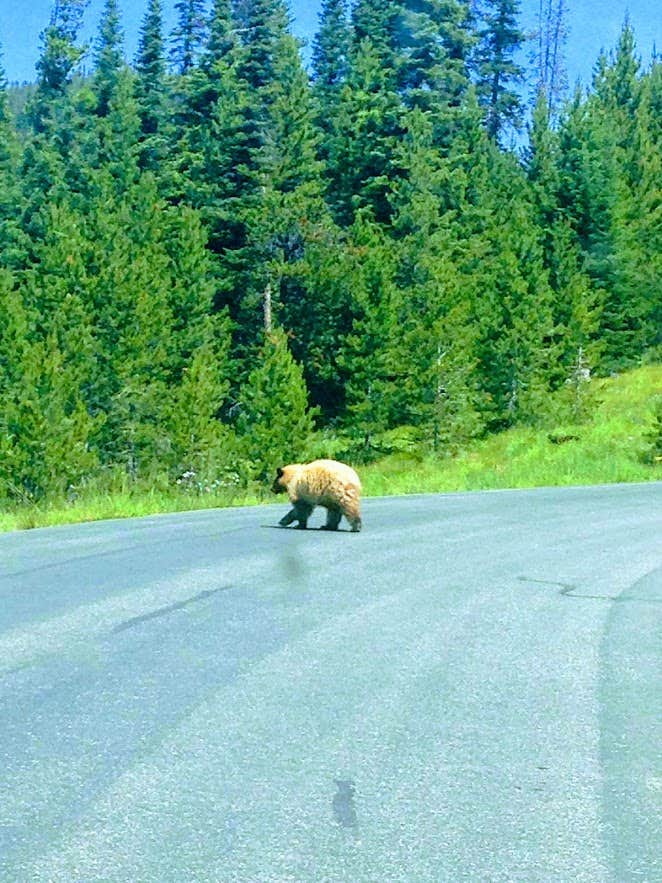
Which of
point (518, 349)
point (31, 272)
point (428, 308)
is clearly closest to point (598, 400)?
point (518, 349)

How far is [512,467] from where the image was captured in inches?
1534

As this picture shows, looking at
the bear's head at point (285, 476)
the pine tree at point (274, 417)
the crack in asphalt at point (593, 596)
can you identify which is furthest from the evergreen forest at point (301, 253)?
the crack in asphalt at point (593, 596)

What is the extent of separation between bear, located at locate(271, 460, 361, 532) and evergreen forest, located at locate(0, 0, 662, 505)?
24350mm

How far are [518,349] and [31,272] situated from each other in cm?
2165

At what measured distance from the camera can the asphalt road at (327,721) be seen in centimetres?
488

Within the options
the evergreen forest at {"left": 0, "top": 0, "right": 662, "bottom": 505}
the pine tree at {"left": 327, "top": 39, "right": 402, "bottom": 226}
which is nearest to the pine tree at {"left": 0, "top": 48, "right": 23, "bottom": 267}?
the evergreen forest at {"left": 0, "top": 0, "right": 662, "bottom": 505}

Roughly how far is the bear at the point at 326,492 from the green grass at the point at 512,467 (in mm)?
3868

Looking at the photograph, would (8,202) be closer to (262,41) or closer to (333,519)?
(262,41)

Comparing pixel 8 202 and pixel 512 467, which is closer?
pixel 512 467

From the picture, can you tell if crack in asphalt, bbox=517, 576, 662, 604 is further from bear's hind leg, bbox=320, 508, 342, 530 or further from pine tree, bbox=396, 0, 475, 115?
pine tree, bbox=396, 0, 475, 115

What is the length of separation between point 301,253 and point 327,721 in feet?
196

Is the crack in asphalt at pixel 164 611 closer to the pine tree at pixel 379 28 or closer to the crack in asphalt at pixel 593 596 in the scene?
the crack in asphalt at pixel 593 596

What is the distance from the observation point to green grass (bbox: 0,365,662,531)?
2139cm

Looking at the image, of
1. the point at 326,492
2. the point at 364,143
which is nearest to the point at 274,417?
the point at 364,143
